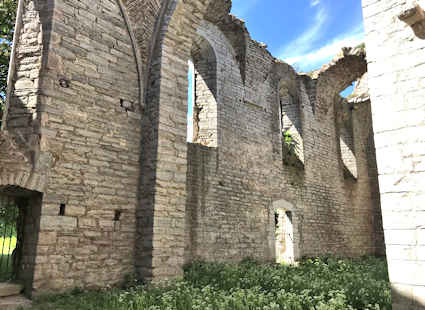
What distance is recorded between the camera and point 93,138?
19.4ft

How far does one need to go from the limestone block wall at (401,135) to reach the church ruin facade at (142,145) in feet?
0.15

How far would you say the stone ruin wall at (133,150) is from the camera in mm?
5316

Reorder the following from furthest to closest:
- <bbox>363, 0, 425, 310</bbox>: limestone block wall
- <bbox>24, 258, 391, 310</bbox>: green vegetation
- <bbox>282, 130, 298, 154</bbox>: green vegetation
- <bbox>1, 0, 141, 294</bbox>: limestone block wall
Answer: <bbox>282, 130, 298, 154</bbox>: green vegetation → <bbox>1, 0, 141, 294</bbox>: limestone block wall → <bbox>24, 258, 391, 310</bbox>: green vegetation → <bbox>363, 0, 425, 310</bbox>: limestone block wall

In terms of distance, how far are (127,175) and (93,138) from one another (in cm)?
92

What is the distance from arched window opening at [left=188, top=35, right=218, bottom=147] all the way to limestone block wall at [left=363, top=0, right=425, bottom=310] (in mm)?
5459

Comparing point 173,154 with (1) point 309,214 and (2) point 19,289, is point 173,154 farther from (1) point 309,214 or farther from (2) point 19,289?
(1) point 309,214

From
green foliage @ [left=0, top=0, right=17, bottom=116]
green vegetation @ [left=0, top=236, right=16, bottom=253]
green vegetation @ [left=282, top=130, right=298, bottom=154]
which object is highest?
green foliage @ [left=0, top=0, right=17, bottom=116]

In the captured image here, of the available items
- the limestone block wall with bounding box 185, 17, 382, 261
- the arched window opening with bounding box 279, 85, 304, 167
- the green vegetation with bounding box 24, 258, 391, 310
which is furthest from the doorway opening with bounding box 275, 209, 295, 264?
the green vegetation with bounding box 24, 258, 391, 310

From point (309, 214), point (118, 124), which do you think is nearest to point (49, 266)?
point (118, 124)

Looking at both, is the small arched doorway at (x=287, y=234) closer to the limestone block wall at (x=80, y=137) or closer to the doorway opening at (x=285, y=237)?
the doorway opening at (x=285, y=237)

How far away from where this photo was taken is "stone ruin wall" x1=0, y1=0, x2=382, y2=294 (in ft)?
17.4

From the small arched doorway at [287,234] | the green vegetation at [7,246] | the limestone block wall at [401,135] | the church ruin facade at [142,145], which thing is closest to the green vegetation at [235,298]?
the church ruin facade at [142,145]

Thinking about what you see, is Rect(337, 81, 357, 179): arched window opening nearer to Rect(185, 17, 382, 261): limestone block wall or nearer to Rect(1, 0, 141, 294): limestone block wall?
Rect(185, 17, 382, 261): limestone block wall

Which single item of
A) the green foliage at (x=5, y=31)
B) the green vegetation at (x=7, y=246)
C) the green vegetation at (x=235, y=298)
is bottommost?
the green vegetation at (x=235, y=298)
